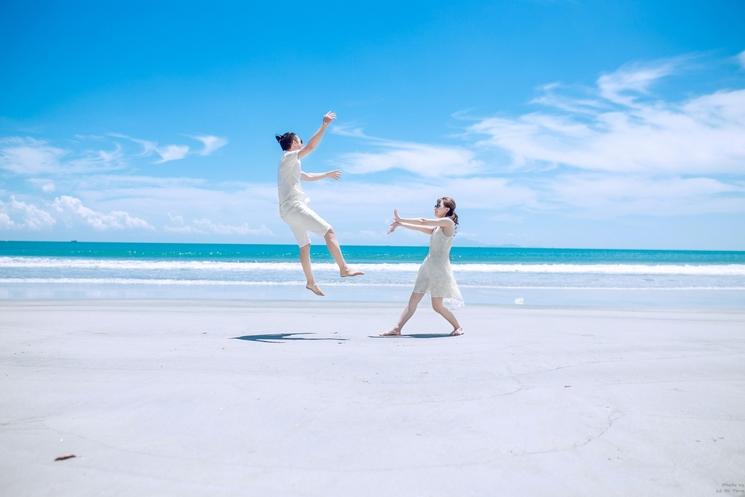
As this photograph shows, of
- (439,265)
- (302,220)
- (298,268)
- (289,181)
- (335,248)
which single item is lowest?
(298,268)

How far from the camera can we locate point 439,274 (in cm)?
677

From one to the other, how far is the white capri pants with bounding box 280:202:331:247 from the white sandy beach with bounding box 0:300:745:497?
1400 mm

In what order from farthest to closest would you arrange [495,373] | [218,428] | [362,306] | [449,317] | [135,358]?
[362,306], [449,317], [135,358], [495,373], [218,428]

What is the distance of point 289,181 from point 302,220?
0.50 m

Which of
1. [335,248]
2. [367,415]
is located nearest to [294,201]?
[335,248]

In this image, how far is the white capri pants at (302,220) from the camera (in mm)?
6598

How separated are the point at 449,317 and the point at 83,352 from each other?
13.1 feet

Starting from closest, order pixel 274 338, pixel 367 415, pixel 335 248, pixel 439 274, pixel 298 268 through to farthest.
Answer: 1. pixel 367 415
2. pixel 274 338
3. pixel 335 248
4. pixel 439 274
5. pixel 298 268

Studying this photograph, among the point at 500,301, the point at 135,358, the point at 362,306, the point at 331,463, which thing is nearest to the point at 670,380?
the point at 331,463

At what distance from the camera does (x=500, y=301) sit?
12297 millimetres

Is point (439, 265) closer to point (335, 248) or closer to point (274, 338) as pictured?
point (335, 248)

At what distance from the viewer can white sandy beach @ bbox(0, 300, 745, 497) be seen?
2352mm

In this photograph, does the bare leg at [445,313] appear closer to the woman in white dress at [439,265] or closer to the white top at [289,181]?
the woman in white dress at [439,265]

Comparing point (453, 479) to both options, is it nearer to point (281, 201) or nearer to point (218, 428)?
point (218, 428)
